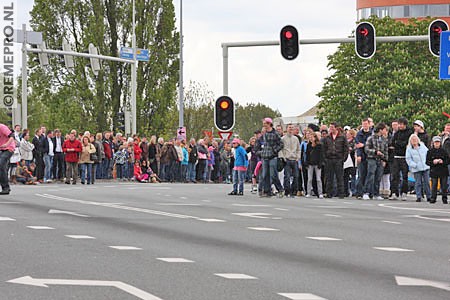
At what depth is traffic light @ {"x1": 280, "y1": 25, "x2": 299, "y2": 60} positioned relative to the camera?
29.7m

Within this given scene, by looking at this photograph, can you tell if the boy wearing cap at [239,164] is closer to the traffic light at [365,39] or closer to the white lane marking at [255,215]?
the traffic light at [365,39]

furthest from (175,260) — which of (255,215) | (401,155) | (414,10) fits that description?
(414,10)

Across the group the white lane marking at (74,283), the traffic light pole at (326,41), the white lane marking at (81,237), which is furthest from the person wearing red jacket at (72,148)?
the white lane marking at (74,283)

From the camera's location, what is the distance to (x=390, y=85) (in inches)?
2744

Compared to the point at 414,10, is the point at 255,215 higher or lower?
lower

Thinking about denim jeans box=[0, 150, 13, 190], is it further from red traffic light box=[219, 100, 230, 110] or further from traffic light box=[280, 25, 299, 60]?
traffic light box=[280, 25, 299, 60]

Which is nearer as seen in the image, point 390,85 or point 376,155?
point 376,155

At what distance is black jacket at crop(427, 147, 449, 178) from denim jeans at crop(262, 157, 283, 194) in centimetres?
372

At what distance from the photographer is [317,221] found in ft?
57.1

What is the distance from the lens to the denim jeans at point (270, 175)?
2580 centimetres

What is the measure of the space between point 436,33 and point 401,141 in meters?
5.69

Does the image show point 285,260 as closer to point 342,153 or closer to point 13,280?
point 13,280

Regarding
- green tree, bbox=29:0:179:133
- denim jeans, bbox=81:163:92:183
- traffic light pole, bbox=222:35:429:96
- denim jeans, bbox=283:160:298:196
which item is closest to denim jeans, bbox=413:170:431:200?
denim jeans, bbox=283:160:298:196

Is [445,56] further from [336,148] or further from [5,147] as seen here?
[5,147]
